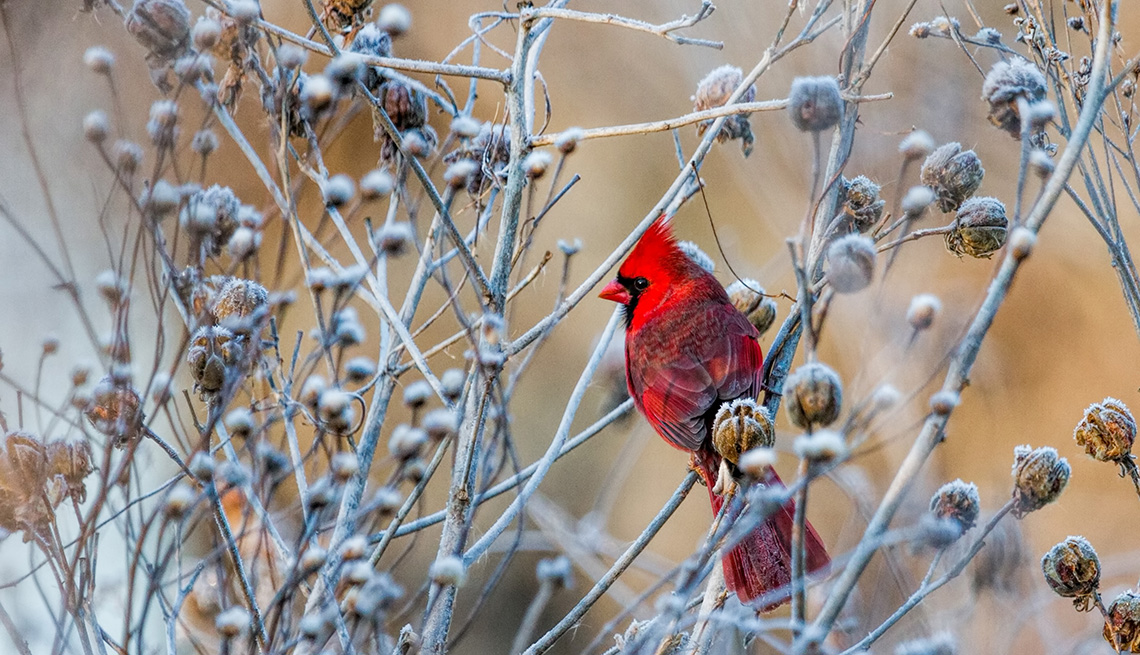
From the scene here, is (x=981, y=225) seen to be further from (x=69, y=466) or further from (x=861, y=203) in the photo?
(x=69, y=466)

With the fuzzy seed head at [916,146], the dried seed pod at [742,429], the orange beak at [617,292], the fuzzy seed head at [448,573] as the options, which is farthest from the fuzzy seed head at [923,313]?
the orange beak at [617,292]

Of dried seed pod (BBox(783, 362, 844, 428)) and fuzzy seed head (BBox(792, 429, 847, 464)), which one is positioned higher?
dried seed pod (BBox(783, 362, 844, 428))

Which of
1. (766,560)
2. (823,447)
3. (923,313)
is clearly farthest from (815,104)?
(766,560)

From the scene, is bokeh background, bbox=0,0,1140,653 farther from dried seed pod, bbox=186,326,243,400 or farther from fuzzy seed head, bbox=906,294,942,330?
fuzzy seed head, bbox=906,294,942,330

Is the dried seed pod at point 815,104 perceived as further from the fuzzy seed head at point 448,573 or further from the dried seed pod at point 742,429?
the fuzzy seed head at point 448,573

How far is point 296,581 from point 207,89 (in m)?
0.78

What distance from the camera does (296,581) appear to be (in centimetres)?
109

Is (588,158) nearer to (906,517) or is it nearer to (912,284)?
(912,284)

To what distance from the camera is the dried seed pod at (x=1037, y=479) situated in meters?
1.46

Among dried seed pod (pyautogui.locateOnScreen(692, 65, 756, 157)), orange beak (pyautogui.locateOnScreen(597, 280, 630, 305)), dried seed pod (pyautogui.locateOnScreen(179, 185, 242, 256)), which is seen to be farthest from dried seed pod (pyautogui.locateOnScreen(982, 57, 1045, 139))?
orange beak (pyautogui.locateOnScreen(597, 280, 630, 305))

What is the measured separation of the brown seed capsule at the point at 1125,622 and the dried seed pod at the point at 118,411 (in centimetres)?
139

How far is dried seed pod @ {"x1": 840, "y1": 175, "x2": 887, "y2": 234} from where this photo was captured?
179cm

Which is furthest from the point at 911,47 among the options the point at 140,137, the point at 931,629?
the point at 140,137

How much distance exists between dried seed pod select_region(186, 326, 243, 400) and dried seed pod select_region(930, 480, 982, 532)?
1031 mm
